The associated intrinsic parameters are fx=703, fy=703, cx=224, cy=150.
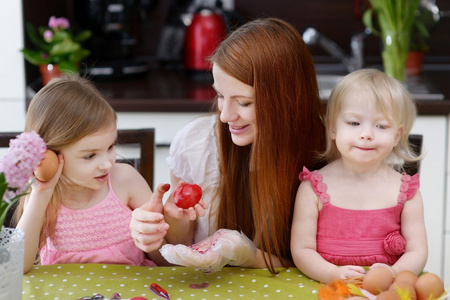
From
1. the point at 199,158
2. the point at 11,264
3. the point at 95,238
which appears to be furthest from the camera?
the point at 199,158

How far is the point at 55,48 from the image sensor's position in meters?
2.44

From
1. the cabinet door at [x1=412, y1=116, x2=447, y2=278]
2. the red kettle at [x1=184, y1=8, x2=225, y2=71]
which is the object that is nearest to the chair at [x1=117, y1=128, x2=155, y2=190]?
the cabinet door at [x1=412, y1=116, x2=447, y2=278]

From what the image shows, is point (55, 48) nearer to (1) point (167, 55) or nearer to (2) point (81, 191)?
(1) point (167, 55)

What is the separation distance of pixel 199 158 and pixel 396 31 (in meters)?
1.25

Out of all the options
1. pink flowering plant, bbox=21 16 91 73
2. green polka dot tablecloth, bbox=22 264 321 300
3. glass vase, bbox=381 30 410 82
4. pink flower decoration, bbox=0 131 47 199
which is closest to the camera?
pink flower decoration, bbox=0 131 47 199

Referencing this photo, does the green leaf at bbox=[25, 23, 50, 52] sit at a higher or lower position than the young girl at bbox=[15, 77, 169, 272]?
higher

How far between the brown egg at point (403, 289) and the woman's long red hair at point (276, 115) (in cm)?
28

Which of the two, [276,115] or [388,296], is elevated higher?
[276,115]

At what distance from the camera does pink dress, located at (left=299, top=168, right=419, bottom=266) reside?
130 cm

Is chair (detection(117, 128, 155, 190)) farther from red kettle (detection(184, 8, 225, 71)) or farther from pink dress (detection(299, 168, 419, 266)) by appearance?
red kettle (detection(184, 8, 225, 71))

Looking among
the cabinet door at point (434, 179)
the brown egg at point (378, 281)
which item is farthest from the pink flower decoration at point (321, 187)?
the cabinet door at point (434, 179)

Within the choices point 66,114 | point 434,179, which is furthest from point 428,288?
point 434,179

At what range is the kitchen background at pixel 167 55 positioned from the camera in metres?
2.36

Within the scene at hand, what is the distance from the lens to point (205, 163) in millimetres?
1588
